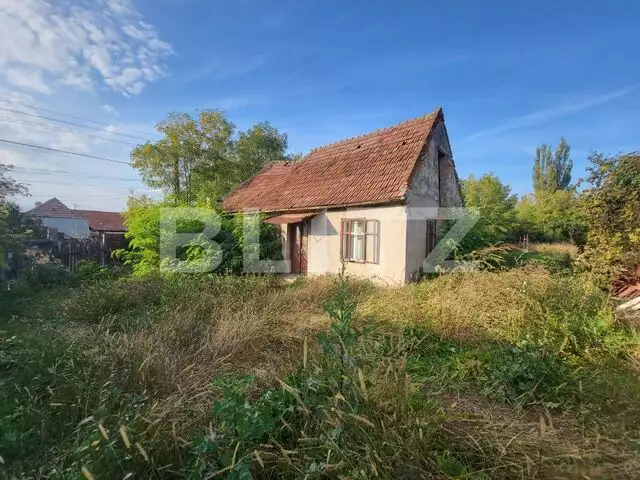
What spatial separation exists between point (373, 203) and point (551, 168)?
4376 cm

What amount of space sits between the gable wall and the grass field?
378 cm

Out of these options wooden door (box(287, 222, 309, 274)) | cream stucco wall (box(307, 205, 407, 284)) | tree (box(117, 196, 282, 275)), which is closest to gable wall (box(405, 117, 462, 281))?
cream stucco wall (box(307, 205, 407, 284))

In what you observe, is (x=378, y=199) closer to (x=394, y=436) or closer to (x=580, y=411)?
(x=580, y=411)

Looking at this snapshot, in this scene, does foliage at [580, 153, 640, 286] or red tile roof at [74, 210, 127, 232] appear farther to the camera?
red tile roof at [74, 210, 127, 232]

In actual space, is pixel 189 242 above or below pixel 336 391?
above

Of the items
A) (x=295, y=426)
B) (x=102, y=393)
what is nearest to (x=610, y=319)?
(x=295, y=426)

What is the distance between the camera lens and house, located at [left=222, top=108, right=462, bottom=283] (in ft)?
34.6

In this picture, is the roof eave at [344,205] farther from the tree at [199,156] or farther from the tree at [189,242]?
the tree at [199,156]

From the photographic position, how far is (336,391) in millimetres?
2541

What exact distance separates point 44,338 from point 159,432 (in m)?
3.07

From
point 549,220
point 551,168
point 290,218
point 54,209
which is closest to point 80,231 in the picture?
point 54,209

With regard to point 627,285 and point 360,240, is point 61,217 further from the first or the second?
point 627,285

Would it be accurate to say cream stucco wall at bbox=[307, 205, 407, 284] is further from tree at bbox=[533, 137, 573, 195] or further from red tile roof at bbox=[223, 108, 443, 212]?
tree at bbox=[533, 137, 573, 195]

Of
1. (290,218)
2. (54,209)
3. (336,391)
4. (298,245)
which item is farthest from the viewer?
(54,209)
